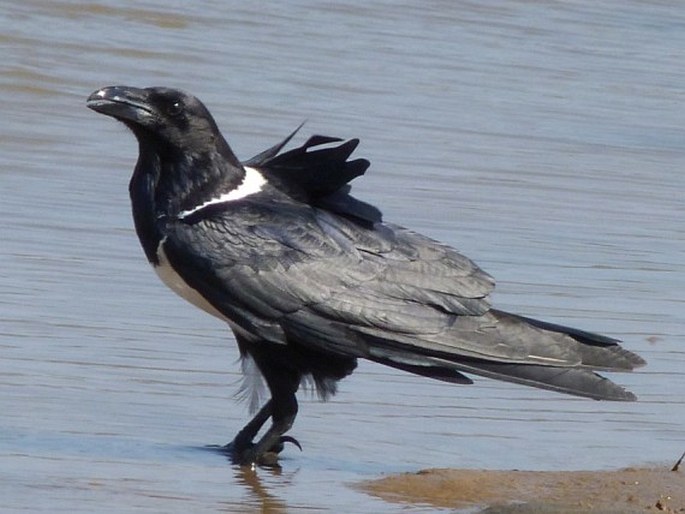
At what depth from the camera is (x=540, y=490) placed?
20.1ft

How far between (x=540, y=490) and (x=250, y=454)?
99 centimetres

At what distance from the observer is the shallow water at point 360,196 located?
647cm

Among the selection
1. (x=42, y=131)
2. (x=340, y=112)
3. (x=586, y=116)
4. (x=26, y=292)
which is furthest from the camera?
(x=586, y=116)

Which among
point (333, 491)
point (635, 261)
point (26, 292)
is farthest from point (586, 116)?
point (333, 491)

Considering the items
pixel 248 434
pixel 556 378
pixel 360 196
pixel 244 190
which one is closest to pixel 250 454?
pixel 248 434

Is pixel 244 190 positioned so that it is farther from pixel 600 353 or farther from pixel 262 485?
pixel 600 353

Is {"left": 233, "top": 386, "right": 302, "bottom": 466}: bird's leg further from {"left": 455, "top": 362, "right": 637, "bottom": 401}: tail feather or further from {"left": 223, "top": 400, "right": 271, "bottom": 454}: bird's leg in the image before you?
{"left": 455, "top": 362, "right": 637, "bottom": 401}: tail feather

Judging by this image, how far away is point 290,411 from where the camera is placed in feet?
22.0

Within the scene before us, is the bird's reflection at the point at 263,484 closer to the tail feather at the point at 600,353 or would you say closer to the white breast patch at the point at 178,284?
the white breast patch at the point at 178,284

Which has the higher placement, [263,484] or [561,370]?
[561,370]

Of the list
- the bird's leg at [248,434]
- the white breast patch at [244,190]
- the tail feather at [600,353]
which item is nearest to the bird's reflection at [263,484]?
the bird's leg at [248,434]

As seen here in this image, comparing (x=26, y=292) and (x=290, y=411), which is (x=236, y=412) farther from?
(x=26, y=292)

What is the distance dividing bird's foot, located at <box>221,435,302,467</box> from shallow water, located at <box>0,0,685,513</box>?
90mm

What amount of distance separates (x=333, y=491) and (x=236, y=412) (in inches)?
36.1
